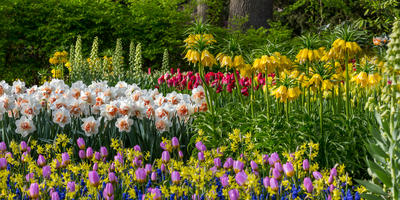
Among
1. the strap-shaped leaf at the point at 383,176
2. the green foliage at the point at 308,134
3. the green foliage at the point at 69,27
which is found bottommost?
the green foliage at the point at 308,134

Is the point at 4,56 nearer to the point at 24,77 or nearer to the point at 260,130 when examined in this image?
the point at 24,77

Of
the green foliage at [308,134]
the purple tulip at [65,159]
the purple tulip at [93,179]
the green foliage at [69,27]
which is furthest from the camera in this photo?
the green foliage at [69,27]

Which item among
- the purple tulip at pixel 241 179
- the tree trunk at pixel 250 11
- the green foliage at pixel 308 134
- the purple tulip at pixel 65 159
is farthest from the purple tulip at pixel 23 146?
the tree trunk at pixel 250 11

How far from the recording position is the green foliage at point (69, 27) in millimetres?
11016

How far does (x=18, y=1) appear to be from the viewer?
1092 centimetres

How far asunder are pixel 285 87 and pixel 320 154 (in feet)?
2.32

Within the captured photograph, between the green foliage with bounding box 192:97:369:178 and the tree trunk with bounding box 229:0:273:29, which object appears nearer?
the green foliage with bounding box 192:97:369:178

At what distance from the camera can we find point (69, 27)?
452 inches

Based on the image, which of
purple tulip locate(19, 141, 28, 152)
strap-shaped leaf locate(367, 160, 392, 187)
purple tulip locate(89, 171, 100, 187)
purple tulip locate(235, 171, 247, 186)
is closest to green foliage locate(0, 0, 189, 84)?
purple tulip locate(19, 141, 28, 152)

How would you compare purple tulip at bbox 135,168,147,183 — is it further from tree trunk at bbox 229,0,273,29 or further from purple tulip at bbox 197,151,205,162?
tree trunk at bbox 229,0,273,29

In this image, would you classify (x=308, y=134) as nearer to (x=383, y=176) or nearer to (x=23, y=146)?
(x=383, y=176)

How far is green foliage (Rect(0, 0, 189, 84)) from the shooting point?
1102 cm

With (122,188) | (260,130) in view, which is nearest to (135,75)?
(260,130)

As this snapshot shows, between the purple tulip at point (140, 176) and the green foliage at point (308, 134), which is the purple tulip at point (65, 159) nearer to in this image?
the purple tulip at point (140, 176)
